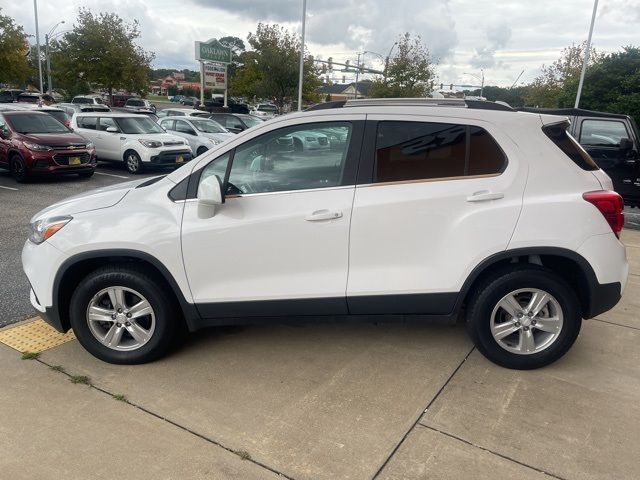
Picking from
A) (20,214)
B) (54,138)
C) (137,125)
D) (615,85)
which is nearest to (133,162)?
(137,125)

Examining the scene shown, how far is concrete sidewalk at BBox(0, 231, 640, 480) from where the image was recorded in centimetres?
262

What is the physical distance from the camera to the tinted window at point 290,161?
3.39 metres

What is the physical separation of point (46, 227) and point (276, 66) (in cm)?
3269

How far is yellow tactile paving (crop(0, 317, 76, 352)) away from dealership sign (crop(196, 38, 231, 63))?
91.9 ft

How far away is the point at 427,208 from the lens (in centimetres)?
328

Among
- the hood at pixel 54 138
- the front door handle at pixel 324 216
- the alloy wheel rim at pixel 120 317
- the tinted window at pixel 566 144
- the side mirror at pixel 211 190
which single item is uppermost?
the tinted window at pixel 566 144

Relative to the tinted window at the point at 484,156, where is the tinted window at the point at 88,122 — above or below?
below

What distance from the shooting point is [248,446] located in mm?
2756

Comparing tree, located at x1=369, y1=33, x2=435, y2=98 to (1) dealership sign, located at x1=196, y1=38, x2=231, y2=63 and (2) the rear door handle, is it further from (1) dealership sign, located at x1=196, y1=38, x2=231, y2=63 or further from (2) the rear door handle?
(2) the rear door handle

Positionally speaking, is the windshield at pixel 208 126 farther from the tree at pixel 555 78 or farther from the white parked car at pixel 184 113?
the tree at pixel 555 78

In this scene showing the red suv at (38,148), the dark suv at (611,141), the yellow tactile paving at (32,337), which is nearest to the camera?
the yellow tactile paving at (32,337)

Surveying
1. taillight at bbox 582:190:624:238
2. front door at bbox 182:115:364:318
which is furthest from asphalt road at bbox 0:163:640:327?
taillight at bbox 582:190:624:238

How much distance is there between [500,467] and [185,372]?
2067mm

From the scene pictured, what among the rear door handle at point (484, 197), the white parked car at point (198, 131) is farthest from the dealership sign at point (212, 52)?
the rear door handle at point (484, 197)
